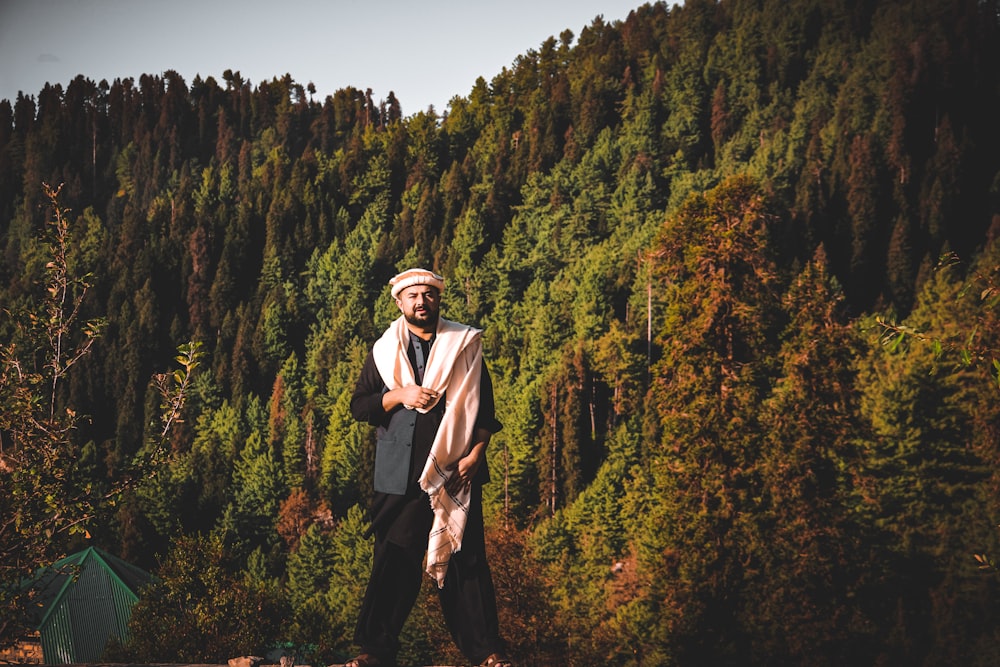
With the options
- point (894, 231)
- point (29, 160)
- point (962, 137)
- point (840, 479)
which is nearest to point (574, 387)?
point (894, 231)

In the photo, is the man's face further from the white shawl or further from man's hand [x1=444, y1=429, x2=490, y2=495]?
man's hand [x1=444, y1=429, x2=490, y2=495]

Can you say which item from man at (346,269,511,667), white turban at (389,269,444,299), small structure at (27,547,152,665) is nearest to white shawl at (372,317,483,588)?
man at (346,269,511,667)

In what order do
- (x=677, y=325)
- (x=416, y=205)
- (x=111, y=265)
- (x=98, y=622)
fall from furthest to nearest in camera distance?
1. (x=111, y=265)
2. (x=416, y=205)
3. (x=98, y=622)
4. (x=677, y=325)

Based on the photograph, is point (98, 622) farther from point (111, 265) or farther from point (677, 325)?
point (111, 265)

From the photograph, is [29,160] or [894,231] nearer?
[894,231]

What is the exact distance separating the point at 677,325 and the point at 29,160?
70728 millimetres

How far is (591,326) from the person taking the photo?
149 feet

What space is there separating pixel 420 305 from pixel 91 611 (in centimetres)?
3747

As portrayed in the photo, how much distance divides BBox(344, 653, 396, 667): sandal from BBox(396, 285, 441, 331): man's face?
1712mm

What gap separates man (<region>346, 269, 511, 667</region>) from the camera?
5.11 m

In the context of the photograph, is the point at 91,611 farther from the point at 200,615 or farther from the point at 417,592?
the point at 417,592

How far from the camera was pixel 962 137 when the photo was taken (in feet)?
147

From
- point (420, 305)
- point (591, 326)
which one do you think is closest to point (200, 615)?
point (591, 326)

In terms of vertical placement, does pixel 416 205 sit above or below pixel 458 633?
above
